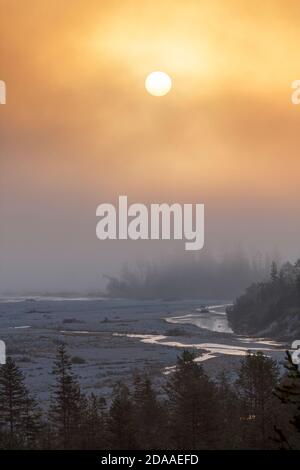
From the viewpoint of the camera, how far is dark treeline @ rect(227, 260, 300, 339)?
419 feet

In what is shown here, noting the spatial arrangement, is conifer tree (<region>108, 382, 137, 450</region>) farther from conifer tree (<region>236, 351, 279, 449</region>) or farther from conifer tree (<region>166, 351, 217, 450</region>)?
conifer tree (<region>236, 351, 279, 449</region>)

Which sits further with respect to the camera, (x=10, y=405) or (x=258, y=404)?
(x=258, y=404)

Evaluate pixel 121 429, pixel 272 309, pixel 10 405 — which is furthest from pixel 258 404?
pixel 272 309

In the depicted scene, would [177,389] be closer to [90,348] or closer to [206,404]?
[206,404]

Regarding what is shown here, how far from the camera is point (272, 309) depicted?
464 ft

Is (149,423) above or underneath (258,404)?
underneath

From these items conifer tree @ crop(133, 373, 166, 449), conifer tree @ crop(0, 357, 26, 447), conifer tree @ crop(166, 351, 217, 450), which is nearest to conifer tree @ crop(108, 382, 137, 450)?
conifer tree @ crop(133, 373, 166, 449)

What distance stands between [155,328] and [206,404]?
8991 centimetres

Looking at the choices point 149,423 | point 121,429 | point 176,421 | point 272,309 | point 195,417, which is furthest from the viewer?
point 272,309

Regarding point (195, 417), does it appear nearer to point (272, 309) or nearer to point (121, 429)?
point (121, 429)

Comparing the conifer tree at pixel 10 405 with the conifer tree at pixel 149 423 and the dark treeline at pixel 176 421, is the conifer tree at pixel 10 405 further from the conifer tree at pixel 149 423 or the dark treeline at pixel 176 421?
the conifer tree at pixel 149 423

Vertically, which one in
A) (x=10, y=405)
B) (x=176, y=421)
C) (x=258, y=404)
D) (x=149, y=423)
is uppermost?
(x=10, y=405)

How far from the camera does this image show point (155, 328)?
433 feet
